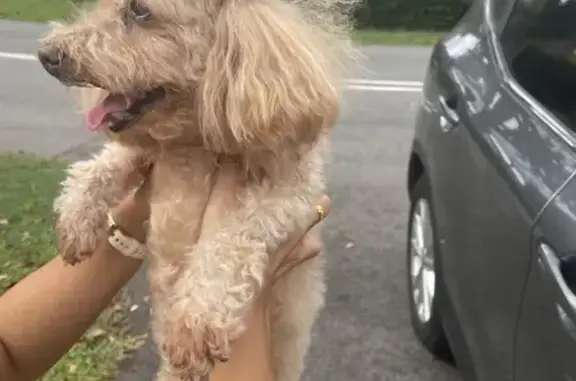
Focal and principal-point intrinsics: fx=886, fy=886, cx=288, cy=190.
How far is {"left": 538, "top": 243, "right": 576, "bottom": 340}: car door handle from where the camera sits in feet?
7.27

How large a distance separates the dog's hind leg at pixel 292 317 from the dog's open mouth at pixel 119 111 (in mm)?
601

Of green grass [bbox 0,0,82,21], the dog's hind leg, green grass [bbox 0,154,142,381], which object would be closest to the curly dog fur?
the dog's hind leg

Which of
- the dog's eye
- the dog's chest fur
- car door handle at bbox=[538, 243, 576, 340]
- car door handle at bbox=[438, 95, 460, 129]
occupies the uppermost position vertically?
the dog's eye

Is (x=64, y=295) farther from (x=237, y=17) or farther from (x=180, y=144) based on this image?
(x=237, y=17)

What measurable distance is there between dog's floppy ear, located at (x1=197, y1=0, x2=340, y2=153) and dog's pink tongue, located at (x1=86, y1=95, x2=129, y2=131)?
0.64 feet

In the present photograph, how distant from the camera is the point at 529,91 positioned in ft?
10.6

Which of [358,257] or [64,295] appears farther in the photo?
[358,257]

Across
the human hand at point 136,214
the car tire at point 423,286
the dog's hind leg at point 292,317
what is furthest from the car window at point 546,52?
the human hand at point 136,214

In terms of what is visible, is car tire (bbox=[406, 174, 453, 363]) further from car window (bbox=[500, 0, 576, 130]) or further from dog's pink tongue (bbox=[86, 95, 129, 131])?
dog's pink tongue (bbox=[86, 95, 129, 131])

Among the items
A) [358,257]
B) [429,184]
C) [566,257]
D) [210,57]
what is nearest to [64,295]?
[210,57]

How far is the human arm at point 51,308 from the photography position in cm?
210

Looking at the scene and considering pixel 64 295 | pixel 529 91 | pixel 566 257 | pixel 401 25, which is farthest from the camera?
pixel 401 25

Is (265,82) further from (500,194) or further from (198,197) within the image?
(500,194)

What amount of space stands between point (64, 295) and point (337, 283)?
10.5 feet
